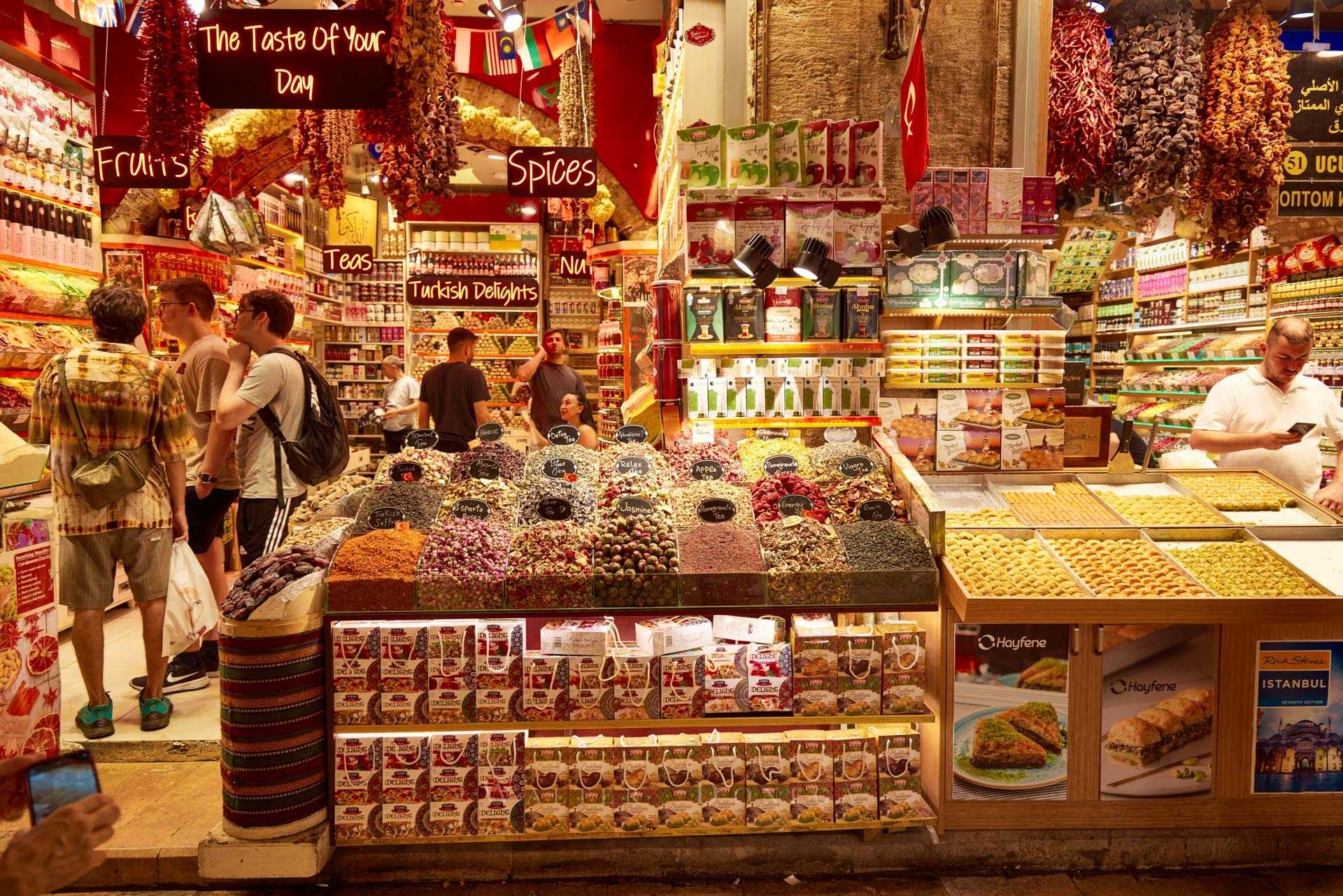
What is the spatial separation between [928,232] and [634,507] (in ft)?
6.43

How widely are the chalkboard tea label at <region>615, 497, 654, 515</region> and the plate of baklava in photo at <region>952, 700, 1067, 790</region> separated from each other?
1200 mm

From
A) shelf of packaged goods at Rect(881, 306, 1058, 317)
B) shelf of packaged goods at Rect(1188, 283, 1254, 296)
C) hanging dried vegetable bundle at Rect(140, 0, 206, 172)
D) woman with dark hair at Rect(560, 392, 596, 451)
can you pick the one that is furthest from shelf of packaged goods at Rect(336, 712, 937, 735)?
shelf of packaged goods at Rect(1188, 283, 1254, 296)

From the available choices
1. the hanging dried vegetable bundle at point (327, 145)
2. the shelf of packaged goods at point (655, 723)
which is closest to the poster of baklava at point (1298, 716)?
the shelf of packaged goods at point (655, 723)

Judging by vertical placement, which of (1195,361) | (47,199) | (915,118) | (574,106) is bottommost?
(1195,361)

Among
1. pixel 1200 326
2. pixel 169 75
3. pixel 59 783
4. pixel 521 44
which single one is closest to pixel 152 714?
pixel 59 783

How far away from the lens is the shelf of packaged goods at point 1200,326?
780 cm

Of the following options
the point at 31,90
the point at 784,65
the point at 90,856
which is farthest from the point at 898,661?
the point at 31,90

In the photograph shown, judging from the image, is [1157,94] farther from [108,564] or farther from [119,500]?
[108,564]

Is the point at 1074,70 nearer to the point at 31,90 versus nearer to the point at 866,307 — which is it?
the point at 866,307

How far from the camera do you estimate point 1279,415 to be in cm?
426

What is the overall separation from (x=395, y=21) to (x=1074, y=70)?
3.58 metres

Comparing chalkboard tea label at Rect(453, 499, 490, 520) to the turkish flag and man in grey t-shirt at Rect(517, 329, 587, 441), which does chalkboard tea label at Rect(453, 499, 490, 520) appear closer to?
the turkish flag

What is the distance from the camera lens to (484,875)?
Answer: 2.72m

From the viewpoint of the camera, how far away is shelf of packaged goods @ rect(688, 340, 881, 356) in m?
4.21
